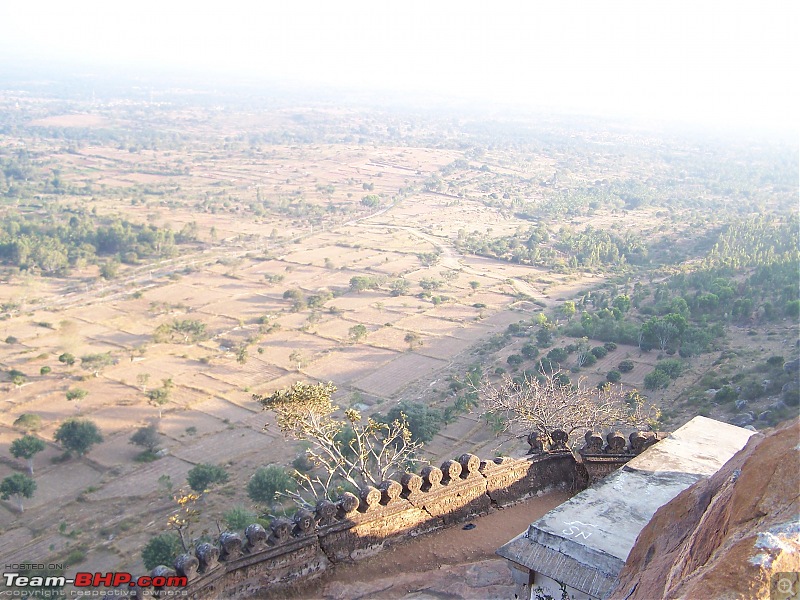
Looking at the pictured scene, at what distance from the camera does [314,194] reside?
95.0 metres

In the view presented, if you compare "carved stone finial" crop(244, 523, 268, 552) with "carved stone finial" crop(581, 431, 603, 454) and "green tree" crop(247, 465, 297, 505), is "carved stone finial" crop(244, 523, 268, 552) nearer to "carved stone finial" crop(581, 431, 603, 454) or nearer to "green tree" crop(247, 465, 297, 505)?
"carved stone finial" crop(581, 431, 603, 454)

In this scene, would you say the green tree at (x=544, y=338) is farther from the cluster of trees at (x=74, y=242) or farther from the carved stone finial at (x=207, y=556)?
the cluster of trees at (x=74, y=242)

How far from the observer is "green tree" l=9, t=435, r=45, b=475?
2562 centimetres

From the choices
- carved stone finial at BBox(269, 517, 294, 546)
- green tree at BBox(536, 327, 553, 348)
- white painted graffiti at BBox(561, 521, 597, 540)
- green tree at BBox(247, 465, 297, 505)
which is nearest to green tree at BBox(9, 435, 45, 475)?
green tree at BBox(247, 465, 297, 505)

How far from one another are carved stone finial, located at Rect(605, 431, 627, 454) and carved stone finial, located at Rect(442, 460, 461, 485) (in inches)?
125

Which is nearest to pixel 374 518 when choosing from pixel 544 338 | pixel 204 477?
pixel 204 477

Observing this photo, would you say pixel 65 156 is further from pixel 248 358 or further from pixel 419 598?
pixel 419 598

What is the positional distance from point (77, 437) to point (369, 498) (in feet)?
66.8

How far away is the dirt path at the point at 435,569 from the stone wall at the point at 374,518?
6.7 inches

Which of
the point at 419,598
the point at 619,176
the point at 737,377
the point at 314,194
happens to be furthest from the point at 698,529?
the point at 619,176

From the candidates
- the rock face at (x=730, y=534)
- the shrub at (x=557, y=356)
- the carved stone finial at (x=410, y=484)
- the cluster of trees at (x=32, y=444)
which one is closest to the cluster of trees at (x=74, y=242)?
the cluster of trees at (x=32, y=444)

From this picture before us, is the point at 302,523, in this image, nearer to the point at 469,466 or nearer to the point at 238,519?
the point at 469,466

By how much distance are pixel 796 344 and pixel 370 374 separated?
64.7ft

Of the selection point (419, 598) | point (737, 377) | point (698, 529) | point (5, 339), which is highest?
point (698, 529)
